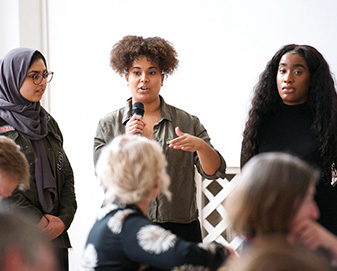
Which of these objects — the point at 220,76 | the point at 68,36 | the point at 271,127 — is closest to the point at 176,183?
the point at 271,127

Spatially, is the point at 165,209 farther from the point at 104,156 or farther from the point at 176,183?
the point at 104,156

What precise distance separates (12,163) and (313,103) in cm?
129

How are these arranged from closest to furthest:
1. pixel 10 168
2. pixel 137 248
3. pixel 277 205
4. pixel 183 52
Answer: pixel 277 205 → pixel 137 248 → pixel 10 168 → pixel 183 52

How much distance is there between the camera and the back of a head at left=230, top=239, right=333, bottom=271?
99 cm

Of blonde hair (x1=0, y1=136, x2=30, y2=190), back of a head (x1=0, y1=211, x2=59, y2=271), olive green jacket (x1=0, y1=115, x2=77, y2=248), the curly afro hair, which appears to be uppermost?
the curly afro hair

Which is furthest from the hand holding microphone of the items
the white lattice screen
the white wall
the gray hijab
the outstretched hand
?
the white lattice screen

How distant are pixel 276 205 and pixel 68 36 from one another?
10.2 ft

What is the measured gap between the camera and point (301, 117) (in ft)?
8.36

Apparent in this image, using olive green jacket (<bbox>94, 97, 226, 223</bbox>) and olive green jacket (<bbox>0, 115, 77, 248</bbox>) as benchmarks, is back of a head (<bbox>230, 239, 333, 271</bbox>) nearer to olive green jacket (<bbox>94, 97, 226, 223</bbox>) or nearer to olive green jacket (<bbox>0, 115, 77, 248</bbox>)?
olive green jacket (<bbox>94, 97, 226, 223</bbox>)

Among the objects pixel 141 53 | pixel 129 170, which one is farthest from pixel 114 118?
pixel 129 170

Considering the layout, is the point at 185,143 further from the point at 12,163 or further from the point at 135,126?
the point at 12,163


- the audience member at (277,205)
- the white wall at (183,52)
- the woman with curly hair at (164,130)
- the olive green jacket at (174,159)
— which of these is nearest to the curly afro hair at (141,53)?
the woman with curly hair at (164,130)

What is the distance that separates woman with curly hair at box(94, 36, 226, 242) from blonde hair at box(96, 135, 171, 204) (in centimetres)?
63

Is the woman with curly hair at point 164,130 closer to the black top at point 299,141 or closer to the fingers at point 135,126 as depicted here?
the fingers at point 135,126
